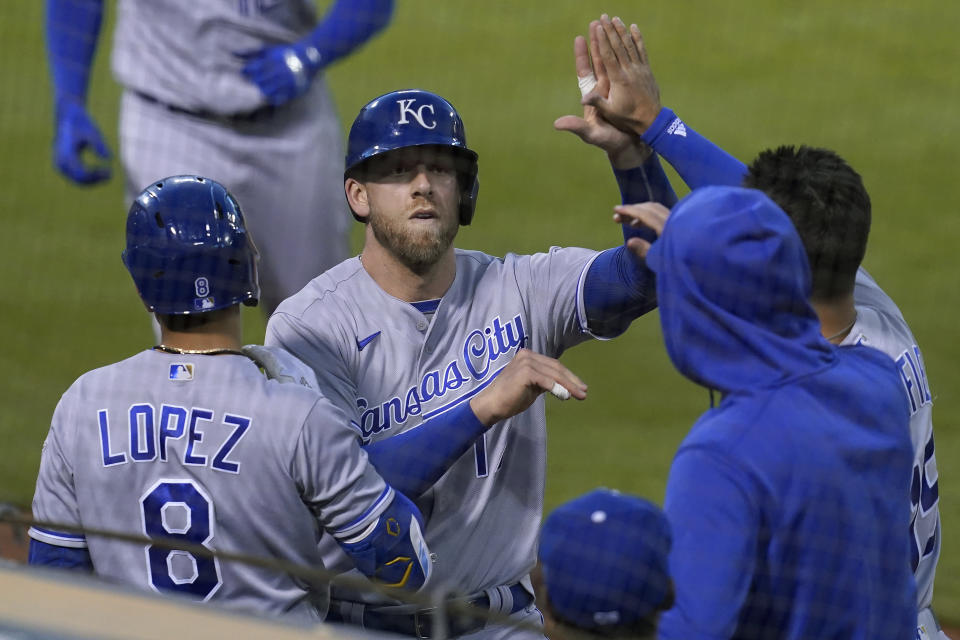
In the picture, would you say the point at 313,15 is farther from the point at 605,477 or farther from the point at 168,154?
the point at 605,477

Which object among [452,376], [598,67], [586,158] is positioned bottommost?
[452,376]

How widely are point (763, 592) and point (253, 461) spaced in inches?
32.1

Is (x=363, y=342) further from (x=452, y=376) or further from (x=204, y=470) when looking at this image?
(x=204, y=470)

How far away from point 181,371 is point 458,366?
0.68m

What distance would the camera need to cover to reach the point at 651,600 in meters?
1.55

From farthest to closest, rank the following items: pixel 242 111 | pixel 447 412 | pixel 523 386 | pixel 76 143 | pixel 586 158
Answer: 1. pixel 586 158
2. pixel 242 111
3. pixel 76 143
4. pixel 447 412
5. pixel 523 386

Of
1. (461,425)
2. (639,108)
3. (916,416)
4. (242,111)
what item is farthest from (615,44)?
(242,111)

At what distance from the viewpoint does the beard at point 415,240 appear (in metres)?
2.59

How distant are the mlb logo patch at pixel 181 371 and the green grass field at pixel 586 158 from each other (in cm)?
265

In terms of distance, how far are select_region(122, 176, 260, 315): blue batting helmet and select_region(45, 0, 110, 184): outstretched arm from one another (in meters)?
1.87

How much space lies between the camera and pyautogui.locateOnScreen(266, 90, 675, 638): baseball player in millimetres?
2518

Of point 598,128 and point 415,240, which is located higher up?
point 598,128

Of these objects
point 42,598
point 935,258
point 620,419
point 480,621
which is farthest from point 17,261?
point 42,598

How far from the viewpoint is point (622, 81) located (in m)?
2.51
